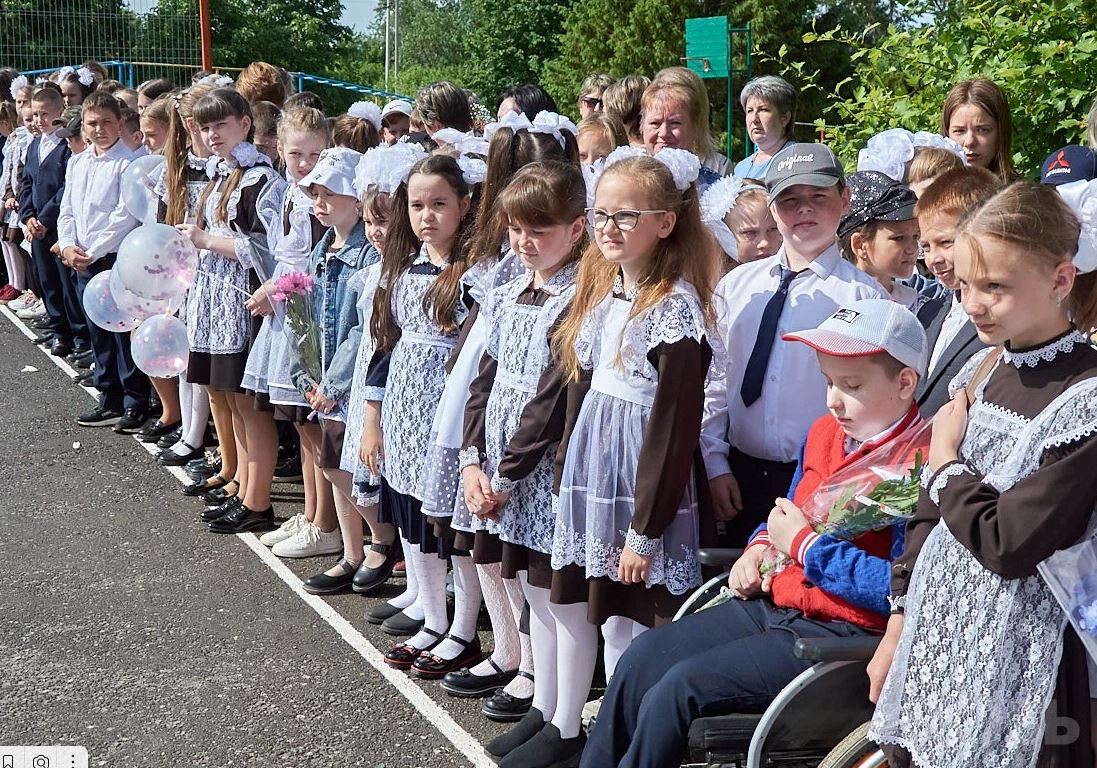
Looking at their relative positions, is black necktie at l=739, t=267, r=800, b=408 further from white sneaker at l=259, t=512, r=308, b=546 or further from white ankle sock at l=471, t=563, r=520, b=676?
white sneaker at l=259, t=512, r=308, b=546

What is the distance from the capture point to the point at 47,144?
10250 mm

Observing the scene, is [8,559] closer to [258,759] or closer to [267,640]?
[267,640]

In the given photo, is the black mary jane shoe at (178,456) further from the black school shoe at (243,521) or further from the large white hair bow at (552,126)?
the large white hair bow at (552,126)

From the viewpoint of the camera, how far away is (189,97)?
697 centimetres

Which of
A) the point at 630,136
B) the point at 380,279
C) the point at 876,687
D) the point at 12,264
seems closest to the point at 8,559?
the point at 380,279

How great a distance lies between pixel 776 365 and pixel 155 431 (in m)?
5.66

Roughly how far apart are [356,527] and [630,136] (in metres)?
2.56

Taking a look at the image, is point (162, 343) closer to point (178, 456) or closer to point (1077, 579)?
point (178, 456)

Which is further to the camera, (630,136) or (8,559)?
(630,136)

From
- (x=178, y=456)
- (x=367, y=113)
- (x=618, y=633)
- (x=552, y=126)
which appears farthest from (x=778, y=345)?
(x=178, y=456)

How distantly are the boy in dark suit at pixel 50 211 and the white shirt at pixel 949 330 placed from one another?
8.10m

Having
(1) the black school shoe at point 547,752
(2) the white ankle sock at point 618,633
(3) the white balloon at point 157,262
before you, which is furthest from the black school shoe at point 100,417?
(2) the white ankle sock at point 618,633

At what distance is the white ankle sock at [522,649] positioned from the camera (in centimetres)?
439

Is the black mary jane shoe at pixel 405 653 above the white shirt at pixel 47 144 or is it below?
below
